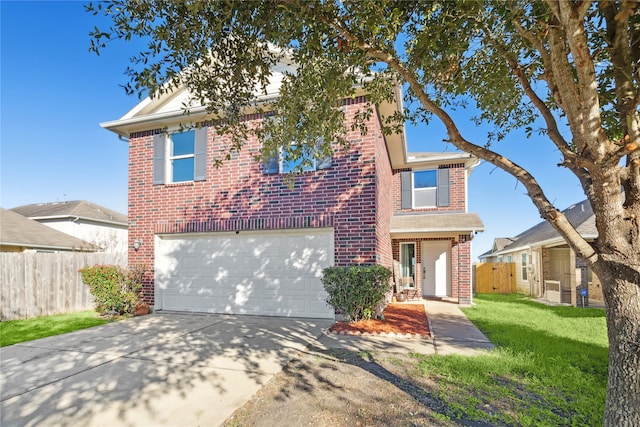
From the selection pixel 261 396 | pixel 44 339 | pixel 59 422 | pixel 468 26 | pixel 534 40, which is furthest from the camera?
pixel 44 339

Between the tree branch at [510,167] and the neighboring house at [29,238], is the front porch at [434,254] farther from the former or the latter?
the neighboring house at [29,238]

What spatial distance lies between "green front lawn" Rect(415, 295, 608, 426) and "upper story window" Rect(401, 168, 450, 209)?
737 centimetres

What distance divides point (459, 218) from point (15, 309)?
14.3 metres

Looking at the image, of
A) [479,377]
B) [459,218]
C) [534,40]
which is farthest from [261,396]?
[459,218]

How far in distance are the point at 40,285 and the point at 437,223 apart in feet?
41.9

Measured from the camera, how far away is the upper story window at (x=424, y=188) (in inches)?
545

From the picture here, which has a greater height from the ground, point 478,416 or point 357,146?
point 357,146

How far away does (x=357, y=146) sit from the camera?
26.5 feet

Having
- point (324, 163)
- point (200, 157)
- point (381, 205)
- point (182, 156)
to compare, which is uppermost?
point (182, 156)

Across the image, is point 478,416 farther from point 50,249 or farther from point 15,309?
point 50,249

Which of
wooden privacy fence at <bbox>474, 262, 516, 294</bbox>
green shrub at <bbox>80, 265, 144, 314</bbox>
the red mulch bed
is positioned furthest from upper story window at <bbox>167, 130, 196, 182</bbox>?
wooden privacy fence at <bbox>474, 262, 516, 294</bbox>

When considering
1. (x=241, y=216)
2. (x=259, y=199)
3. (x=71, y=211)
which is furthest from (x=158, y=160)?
(x=71, y=211)

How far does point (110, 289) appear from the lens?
873cm

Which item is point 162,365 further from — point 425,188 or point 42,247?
point 42,247
